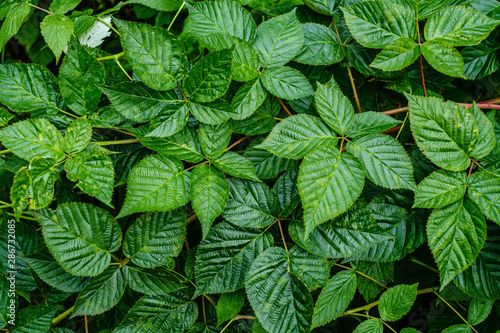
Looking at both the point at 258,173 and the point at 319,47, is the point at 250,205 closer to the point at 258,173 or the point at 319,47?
the point at 258,173

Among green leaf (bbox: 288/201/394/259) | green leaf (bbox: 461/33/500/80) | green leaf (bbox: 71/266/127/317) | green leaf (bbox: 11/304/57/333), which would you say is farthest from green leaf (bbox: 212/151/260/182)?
green leaf (bbox: 461/33/500/80)

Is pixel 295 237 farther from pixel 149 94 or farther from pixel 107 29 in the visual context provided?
pixel 107 29

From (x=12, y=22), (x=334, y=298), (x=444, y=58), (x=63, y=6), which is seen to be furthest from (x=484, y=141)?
(x=12, y=22)

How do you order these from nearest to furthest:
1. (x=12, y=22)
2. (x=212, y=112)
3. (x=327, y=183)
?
(x=327, y=183) < (x=212, y=112) < (x=12, y=22)

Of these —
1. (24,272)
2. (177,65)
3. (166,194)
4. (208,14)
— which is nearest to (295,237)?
(166,194)

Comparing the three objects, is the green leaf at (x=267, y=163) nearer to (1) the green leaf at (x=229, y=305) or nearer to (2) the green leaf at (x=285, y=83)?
(2) the green leaf at (x=285, y=83)

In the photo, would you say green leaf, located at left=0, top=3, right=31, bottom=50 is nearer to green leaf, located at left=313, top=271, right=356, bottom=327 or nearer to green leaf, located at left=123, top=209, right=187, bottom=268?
green leaf, located at left=123, top=209, right=187, bottom=268

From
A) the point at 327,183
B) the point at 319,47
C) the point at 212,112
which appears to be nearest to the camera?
the point at 327,183
